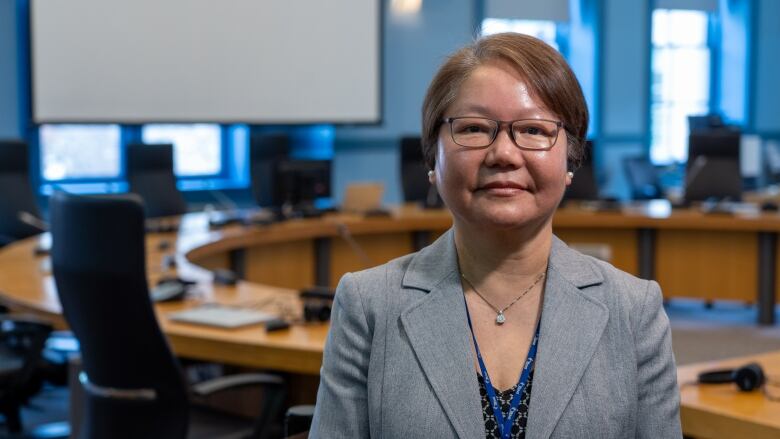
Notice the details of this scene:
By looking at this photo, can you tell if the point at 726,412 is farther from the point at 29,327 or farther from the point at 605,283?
the point at 29,327

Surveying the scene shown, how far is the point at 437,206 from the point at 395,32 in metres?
3.27

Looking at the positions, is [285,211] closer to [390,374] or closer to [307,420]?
[307,420]

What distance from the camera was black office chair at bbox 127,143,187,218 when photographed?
676 centimetres

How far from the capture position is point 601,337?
1725 mm

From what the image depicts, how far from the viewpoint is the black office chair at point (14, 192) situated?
6316 millimetres

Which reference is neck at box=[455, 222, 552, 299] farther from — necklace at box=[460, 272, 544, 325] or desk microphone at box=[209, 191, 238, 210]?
desk microphone at box=[209, 191, 238, 210]

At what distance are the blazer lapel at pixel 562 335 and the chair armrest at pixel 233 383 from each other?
150 centimetres

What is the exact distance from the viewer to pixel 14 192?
6.36m

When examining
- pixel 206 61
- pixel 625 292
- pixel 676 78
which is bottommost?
pixel 625 292

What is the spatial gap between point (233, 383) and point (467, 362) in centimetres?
150

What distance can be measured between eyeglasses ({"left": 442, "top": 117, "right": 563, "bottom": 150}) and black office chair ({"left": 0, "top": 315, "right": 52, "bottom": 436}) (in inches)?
109

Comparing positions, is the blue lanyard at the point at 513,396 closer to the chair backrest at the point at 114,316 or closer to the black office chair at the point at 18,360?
the chair backrest at the point at 114,316

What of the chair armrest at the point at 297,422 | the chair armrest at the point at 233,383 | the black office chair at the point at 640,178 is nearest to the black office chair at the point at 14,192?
the chair armrest at the point at 233,383

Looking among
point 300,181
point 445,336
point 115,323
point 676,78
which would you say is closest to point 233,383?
point 115,323
